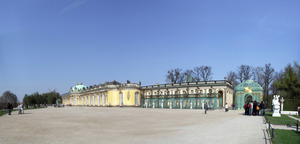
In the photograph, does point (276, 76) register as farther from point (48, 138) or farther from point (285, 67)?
point (48, 138)

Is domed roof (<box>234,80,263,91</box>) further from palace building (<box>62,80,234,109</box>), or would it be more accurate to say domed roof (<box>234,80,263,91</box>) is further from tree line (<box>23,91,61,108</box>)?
tree line (<box>23,91,61,108</box>)

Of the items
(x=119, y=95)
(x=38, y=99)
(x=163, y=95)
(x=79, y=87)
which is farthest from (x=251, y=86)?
(x=38, y=99)

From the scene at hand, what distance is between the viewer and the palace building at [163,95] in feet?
151

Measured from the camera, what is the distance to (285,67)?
49750 mm

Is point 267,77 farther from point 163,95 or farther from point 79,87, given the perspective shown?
point 79,87

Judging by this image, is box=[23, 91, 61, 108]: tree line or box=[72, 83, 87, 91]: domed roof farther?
box=[23, 91, 61, 108]: tree line

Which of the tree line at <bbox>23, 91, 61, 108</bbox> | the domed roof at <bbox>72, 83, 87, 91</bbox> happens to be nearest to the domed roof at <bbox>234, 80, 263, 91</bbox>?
the domed roof at <bbox>72, 83, 87, 91</bbox>

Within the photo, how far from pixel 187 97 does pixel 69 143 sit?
3963 centimetres

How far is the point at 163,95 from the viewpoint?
53.9 m

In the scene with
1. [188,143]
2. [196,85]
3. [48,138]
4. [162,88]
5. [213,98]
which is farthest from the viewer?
[162,88]

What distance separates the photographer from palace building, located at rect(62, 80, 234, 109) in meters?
Result: 46.0

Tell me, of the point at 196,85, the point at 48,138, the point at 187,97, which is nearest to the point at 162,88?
the point at 196,85

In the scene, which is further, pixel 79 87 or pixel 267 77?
pixel 79 87

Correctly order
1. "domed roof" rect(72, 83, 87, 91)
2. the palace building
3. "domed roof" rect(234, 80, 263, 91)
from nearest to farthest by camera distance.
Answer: "domed roof" rect(234, 80, 263, 91), the palace building, "domed roof" rect(72, 83, 87, 91)
